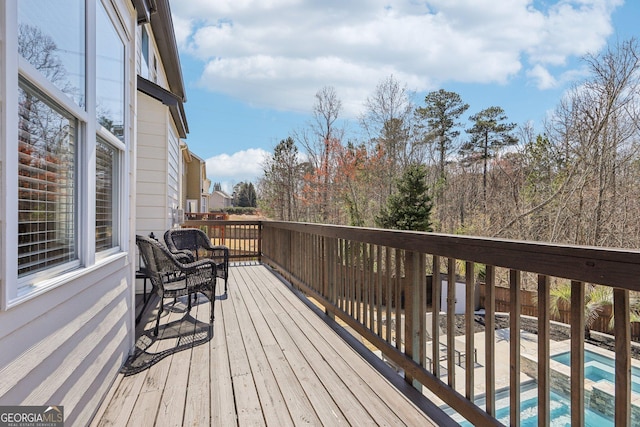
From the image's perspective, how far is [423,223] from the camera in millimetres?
13555

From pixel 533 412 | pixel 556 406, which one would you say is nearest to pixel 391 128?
pixel 556 406

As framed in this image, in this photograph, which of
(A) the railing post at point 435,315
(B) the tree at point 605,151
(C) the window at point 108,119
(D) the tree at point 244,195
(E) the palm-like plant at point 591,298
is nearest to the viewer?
(A) the railing post at point 435,315

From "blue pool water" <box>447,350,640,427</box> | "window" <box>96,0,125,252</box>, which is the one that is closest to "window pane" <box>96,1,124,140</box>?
"window" <box>96,0,125,252</box>

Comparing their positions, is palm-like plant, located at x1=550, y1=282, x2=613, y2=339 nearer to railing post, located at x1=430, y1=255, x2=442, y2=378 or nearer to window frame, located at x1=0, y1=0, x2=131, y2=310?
railing post, located at x1=430, y1=255, x2=442, y2=378

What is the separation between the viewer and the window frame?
103cm

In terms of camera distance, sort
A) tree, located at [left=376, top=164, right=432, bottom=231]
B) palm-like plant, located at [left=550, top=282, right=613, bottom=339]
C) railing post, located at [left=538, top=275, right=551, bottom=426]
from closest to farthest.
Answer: railing post, located at [left=538, top=275, right=551, bottom=426], palm-like plant, located at [left=550, top=282, right=613, bottom=339], tree, located at [left=376, top=164, right=432, bottom=231]

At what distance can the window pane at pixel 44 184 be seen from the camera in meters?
1.25

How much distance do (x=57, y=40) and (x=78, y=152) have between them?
1.69ft

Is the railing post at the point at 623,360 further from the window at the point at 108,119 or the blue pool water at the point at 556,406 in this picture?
the blue pool water at the point at 556,406

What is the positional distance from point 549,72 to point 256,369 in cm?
1764

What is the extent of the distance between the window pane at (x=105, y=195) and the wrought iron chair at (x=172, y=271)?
68 cm

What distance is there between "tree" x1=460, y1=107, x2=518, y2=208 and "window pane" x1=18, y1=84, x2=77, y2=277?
1915 centimetres

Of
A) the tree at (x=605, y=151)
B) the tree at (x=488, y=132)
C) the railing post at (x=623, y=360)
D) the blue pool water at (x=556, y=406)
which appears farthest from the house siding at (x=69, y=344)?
the tree at (x=488, y=132)

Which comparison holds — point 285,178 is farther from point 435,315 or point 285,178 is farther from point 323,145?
point 435,315
